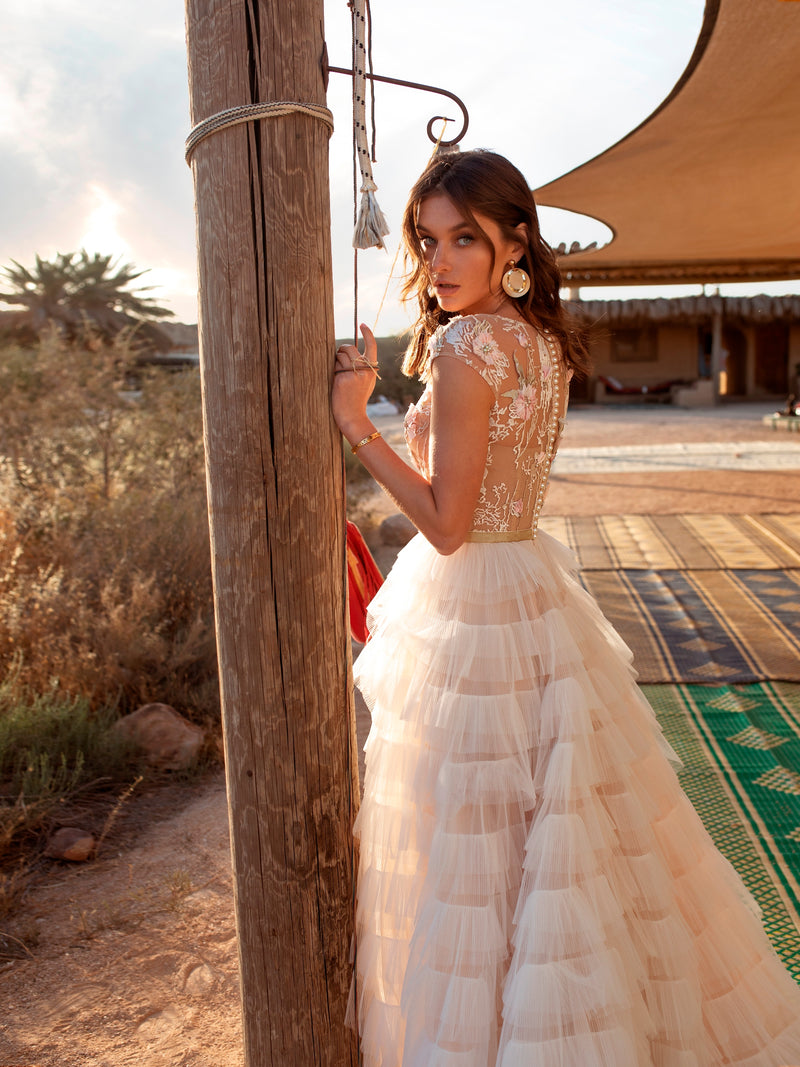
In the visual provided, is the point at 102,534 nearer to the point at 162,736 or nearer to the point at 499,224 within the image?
the point at 162,736

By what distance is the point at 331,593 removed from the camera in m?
1.44

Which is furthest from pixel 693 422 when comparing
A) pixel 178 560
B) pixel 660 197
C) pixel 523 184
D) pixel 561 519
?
pixel 523 184

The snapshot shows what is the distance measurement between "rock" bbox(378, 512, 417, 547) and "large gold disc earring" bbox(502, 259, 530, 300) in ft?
18.7

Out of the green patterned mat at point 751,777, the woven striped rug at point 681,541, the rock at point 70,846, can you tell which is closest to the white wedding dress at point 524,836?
the green patterned mat at point 751,777

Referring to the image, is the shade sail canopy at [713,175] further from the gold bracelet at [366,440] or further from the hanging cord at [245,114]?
the gold bracelet at [366,440]

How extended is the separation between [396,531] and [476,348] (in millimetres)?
5959

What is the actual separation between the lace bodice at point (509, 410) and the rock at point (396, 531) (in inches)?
224

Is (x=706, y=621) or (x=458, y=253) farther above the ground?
(x=458, y=253)

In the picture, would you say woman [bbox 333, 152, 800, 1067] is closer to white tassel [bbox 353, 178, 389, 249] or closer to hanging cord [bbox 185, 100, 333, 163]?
white tassel [bbox 353, 178, 389, 249]

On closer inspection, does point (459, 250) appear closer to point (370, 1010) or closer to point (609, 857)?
point (609, 857)

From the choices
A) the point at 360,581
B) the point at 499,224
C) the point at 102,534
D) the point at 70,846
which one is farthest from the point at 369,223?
the point at 102,534

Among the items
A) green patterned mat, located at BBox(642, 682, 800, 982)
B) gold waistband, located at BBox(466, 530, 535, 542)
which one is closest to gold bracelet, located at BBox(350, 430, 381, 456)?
gold waistband, located at BBox(466, 530, 535, 542)

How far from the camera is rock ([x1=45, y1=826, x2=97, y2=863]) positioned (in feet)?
9.11

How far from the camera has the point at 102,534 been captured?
15.8 feet
